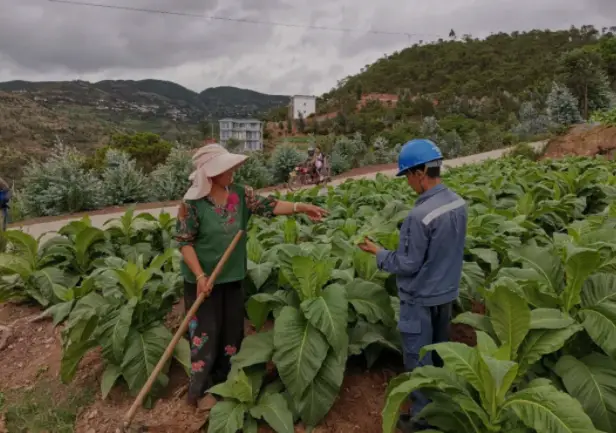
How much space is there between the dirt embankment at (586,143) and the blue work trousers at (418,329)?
15.6 meters

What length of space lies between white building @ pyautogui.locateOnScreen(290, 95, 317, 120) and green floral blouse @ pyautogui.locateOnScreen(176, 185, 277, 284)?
68.3 meters

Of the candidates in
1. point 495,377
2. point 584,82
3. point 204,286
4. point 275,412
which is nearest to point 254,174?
point 204,286

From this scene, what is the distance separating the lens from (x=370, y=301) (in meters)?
3.23

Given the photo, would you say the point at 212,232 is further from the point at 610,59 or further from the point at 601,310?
the point at 610,59

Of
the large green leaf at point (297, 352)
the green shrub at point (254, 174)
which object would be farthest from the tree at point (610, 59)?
the large green leaf at point (297, 352)

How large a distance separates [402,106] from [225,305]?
194 feet

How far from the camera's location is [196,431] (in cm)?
304

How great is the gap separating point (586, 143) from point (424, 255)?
17.2 meters

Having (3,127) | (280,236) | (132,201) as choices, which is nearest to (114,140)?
(3,127)

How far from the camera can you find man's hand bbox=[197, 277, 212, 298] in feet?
9.85

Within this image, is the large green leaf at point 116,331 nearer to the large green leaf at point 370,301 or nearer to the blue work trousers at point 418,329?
the large green leaf at point 370,301

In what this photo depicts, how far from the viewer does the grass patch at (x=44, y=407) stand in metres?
3.46

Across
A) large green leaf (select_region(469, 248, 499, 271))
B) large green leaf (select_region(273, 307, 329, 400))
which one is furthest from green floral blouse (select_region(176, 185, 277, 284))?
large green leaf (select_region(469, 248, 499, 271))

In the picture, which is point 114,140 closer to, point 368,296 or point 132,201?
point 132,201
